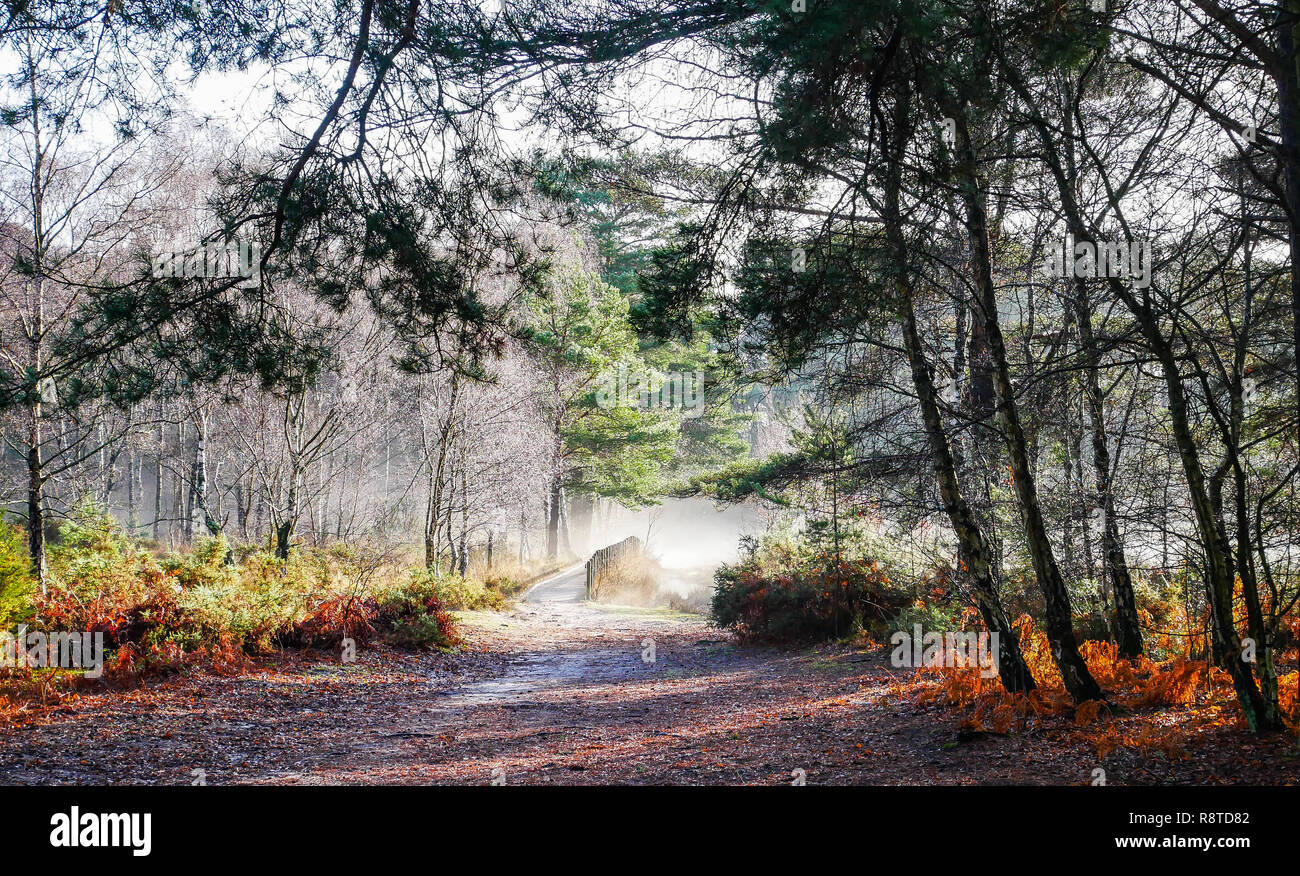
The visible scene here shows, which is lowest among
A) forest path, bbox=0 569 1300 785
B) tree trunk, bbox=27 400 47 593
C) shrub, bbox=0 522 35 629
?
forest path, bbox=0 569 1300 785

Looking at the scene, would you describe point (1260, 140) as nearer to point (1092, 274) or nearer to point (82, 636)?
point (1092, 274)

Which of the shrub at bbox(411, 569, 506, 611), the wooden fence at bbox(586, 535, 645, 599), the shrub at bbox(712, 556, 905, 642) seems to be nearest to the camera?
the shrub at bbox(712, 556, 905, 642)

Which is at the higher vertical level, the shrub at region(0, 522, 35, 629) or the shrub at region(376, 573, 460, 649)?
the shrub at region(0, 522, 35, 629)

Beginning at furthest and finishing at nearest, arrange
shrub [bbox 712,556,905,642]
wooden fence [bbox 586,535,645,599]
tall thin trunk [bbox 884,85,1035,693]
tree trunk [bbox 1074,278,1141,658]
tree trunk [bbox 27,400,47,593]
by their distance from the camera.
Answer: wooden fence [bbox 586,535,645,599]
shrub [bbox 712,556,905,642]
tree trunk [bbox 27,400,47,593]
tree trunk [bbox 1074,278,1141,658]
tall thin trunk [bbox 884,85,1035,693]

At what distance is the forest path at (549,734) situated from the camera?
5098 mm

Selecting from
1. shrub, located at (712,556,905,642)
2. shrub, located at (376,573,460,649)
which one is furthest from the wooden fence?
shrub, located at (376,573,460,649)

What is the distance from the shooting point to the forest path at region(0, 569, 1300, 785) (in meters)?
5.10

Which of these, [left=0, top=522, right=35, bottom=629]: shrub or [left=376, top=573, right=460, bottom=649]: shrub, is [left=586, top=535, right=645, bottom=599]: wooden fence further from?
[left=0, top=522, right=35, bottom=629]: shrub

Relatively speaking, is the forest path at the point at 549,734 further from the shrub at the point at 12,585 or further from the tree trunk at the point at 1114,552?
the tree trunk at the point at 1114,552

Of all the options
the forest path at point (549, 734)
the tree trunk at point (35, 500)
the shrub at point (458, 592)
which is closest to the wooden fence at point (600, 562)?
the shrub at point (458, 592)

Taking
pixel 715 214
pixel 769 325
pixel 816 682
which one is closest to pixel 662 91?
pixel 715 214

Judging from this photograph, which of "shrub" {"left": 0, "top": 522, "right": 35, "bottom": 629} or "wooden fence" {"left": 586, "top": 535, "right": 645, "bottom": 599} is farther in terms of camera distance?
"wooden fence" {"left": 586, "top": 535, "right": 645, "bottom": 599}

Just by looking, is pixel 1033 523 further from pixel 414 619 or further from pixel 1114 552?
pixel 414 619
